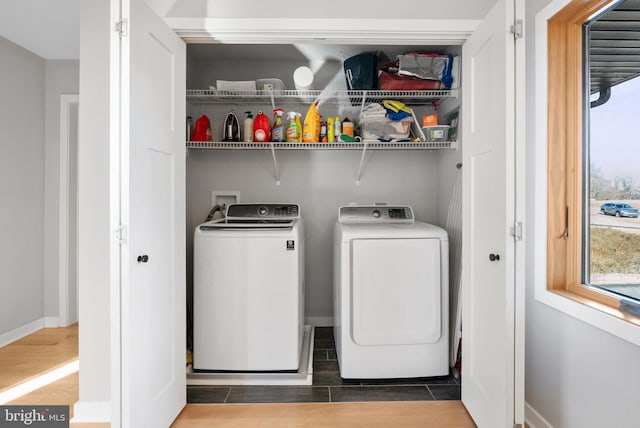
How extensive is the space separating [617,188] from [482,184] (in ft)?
1.60

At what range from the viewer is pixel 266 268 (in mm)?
2078

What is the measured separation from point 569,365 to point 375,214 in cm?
146

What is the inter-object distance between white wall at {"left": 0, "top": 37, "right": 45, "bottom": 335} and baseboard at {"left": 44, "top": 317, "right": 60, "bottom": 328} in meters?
0.07

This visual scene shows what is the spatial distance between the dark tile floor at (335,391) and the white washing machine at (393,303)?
0.20 feet

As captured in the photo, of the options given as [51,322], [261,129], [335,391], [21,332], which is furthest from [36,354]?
[261,129]

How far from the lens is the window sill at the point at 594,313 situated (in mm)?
1145

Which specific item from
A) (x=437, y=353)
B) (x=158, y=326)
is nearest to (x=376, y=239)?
(x=437, y=353)

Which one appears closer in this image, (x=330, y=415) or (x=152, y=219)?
(x=152, y=219)

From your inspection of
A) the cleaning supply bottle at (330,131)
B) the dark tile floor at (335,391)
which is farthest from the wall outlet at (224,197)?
the dark tile floor at (335,391)

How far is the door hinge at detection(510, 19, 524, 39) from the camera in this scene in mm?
1323

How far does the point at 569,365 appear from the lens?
1.40 metres

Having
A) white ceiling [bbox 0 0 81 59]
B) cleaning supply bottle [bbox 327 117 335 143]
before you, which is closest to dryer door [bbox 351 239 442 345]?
cleaning supply bottle [bbox 327 117 335 143]

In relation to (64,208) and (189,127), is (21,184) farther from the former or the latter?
(189,127)

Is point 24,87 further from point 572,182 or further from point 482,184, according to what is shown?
point 572,182
